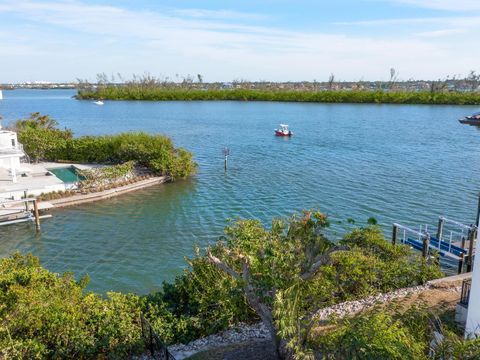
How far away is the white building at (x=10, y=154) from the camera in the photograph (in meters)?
25.2

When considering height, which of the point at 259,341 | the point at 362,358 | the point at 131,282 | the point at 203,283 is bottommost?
the point at 131,282

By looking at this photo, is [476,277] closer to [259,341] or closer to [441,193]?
[259,341]

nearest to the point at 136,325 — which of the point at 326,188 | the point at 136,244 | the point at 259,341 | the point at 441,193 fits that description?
the point at 259,341

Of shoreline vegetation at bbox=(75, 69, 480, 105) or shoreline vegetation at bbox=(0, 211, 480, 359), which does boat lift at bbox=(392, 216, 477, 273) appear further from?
shoreline vegetation at bbox=(75, 69, 480, 105)

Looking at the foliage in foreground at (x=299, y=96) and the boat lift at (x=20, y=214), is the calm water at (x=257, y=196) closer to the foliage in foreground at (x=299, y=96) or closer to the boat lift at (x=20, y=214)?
the boat lift at (x=20, y=214)

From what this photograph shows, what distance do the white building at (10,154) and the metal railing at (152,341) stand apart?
62.3 ft

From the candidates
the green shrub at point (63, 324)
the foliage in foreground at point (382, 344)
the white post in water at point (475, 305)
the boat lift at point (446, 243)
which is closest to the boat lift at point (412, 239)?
the boat lift at point (446, 243)

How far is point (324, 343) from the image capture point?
293 inches

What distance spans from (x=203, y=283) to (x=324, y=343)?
4235 millimetres

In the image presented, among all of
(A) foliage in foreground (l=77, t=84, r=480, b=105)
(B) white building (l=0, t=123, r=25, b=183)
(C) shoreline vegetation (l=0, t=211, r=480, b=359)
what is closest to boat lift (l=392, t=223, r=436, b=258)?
(C) shoreline vegetation (l=0, t=211, r=480, b=359)

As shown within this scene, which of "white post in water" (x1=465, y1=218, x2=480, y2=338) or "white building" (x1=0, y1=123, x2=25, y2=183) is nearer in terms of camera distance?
"white post in water" (x1=465, y1=218, x2=480, y2=338)

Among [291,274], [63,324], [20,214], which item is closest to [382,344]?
[291,274]

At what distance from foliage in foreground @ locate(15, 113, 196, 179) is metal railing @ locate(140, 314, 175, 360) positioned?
1950 cm

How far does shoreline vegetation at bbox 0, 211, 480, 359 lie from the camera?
695cm
